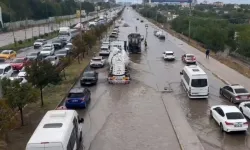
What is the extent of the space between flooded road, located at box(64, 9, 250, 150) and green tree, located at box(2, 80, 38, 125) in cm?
361

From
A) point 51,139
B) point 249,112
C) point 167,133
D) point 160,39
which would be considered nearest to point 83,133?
point 167,133

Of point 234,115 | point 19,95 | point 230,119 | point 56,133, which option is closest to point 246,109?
point 234,115

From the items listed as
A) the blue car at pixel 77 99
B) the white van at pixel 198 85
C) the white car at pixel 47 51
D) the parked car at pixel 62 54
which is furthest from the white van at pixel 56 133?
the white car at pixel 47 51

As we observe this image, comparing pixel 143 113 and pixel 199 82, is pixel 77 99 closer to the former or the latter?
pixel 143 113

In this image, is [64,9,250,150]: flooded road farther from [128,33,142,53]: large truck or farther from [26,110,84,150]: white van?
[128,33,142,53]: large truck

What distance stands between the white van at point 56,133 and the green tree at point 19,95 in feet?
11.9

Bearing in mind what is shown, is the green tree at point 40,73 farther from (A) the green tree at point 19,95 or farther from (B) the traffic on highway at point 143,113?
(A) the green tree at point 19,95

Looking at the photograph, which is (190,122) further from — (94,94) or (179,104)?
(94,94)

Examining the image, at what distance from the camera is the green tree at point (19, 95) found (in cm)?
1845

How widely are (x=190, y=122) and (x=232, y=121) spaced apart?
2882 mm

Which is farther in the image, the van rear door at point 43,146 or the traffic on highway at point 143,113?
the traffic on highway at point 143,113

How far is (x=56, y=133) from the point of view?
43.7ft

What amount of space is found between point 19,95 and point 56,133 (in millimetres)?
6321

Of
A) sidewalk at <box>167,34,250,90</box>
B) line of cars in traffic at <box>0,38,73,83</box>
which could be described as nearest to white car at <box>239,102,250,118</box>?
sidewalk at <box>167,34,250,90</box>
